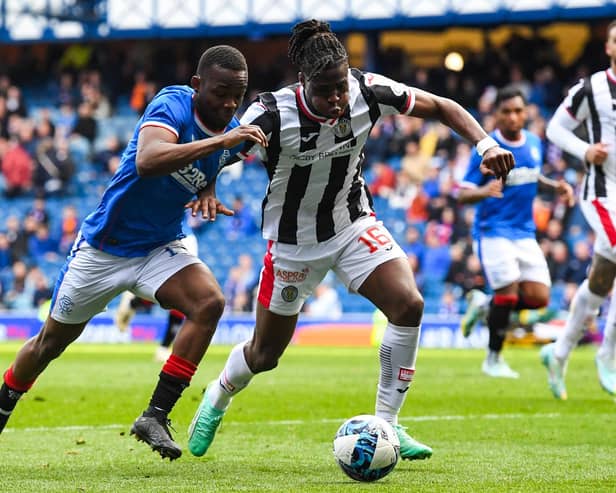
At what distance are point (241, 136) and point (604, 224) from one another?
451 cm

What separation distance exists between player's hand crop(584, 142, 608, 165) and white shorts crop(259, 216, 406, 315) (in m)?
2.90

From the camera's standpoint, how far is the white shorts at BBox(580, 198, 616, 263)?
9.69m

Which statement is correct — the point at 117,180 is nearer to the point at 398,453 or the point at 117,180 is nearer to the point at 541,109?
the point at 398,453

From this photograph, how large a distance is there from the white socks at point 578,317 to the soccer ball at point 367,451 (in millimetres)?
4494

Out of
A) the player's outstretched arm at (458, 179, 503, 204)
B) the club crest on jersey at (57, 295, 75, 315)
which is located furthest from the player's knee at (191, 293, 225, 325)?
the player's outstretched arm at (458, 179, 503, 204)

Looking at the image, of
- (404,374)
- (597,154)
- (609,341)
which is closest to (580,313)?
(609,341)

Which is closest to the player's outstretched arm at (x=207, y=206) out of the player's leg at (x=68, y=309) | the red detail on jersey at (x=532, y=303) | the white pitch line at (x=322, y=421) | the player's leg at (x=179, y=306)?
the player's leg at (x=179, y=306)

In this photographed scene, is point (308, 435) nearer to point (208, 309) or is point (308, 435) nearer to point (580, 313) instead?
point (208, 309)

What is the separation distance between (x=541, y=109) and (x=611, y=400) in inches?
643

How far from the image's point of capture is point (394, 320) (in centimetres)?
685

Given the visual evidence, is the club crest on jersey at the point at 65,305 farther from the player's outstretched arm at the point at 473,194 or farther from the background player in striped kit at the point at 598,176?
the player's outstretched arm at the point at 473,194

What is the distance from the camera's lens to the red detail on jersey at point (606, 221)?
380 inches

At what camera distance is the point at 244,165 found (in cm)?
2925

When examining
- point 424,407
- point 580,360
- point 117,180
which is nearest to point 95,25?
point 580,360
